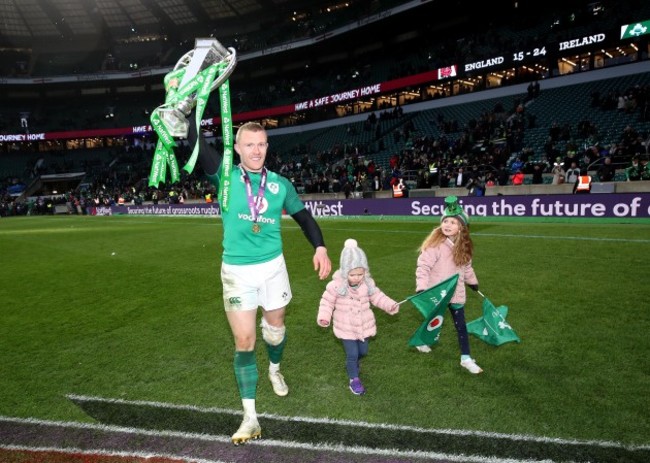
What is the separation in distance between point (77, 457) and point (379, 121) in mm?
37824

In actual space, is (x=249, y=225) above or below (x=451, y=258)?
above

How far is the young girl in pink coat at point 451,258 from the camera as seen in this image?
4121 mm

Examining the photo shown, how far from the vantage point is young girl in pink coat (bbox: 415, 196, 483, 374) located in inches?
162

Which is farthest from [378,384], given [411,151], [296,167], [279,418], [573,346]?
[296,167]

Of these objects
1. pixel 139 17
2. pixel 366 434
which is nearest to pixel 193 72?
pixel 366 434

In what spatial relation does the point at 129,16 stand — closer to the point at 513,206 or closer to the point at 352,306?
the point at 513,206

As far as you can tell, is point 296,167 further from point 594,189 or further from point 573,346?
point 573,346

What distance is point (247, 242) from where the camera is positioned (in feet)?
10.5

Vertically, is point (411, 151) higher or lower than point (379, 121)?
lower

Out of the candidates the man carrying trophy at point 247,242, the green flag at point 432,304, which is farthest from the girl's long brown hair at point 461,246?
the man carrying trophy at point 247,242

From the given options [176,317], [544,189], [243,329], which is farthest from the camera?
[544,189]

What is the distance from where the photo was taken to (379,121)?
38.3 m

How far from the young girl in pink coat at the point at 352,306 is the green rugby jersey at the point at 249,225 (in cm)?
68

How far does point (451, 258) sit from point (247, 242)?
2.11m
